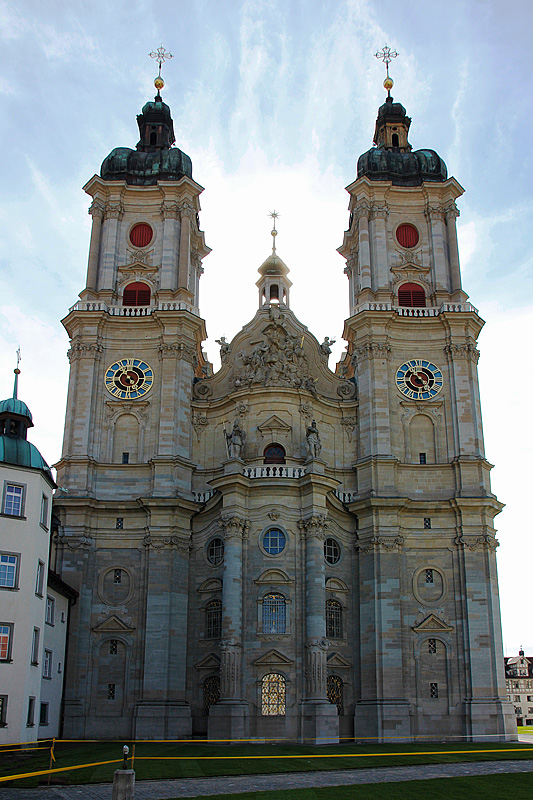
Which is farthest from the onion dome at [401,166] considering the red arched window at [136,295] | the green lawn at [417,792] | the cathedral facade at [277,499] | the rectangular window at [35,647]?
the green lawn at [417,792]

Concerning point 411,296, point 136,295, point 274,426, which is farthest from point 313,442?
point 136,295

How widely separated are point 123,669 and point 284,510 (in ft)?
40.9

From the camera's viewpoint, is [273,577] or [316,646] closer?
[316,646]

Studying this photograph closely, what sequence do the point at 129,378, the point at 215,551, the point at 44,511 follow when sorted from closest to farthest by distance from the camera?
the point at 44,511 → the point at 215,551 → the point at 129,378

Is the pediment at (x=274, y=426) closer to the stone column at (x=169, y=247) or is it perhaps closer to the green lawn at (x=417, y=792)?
the stone column at (x=169, y=247)

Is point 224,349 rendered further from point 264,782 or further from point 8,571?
point 264,782

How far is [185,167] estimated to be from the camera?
5775 cm

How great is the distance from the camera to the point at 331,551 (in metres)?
46.8

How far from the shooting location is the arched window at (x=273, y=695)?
136 feet

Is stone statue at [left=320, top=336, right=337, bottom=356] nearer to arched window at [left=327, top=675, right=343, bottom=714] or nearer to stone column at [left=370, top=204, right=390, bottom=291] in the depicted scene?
stone column at [left=370, top=204, right=390, bottom=291]

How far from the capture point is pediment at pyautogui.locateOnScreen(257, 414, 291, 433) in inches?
1909

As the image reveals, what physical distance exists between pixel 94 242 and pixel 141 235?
3.28m

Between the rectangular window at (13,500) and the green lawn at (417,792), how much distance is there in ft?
53.9

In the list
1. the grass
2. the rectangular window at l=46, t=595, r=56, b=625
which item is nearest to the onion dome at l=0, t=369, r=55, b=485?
the rectangular window at l=46, t=595, r=56, b=625
